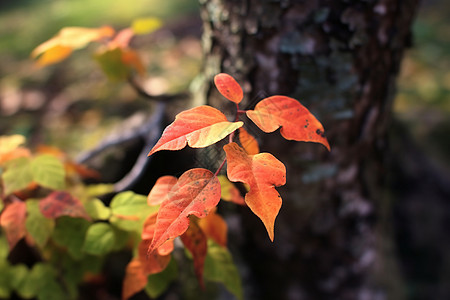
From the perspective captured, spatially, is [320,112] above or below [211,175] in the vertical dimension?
below

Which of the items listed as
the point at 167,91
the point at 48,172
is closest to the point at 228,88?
the point at 48,172

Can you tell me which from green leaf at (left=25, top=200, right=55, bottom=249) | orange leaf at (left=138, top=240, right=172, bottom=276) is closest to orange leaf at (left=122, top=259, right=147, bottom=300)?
orange leaf at (left=138, top=240, right=172, bottom=276)

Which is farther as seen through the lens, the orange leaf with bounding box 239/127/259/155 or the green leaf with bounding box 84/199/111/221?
the green leaf with bounding box 84/199/111/221

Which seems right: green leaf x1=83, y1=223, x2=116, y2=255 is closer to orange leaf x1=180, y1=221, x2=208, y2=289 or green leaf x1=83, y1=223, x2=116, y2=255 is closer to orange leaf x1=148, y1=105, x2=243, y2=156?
orange leaf x1=180, y1=221, x2=208, y2=289

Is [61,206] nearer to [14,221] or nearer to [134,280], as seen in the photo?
[14,221]

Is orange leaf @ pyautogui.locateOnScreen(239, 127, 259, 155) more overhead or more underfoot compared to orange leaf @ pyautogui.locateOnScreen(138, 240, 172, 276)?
more overhead

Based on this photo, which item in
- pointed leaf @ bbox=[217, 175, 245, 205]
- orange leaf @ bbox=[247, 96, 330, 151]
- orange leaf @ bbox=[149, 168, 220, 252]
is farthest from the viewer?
pointed leaf @ bbox=[217, 175, 245, 205]
